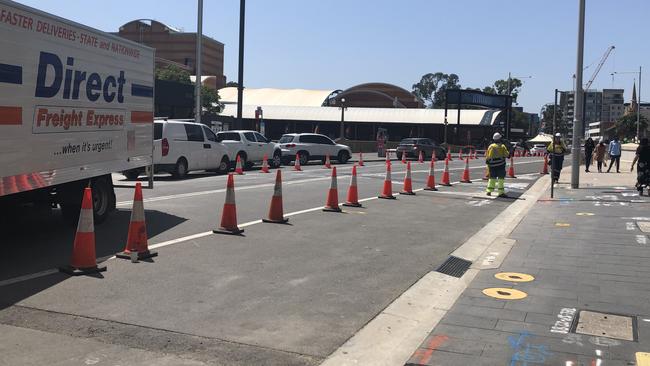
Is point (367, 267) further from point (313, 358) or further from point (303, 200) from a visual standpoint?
point (303, 200)

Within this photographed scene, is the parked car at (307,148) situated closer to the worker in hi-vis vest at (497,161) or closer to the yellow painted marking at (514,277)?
the worker in hi-vis vest at (497,161)

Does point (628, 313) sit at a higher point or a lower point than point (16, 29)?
lower

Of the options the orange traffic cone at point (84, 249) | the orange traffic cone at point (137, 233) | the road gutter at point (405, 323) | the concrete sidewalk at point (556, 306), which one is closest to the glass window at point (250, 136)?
the concrete sidewalk at point (556, 306)

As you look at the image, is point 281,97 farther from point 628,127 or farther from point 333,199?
point 333,199

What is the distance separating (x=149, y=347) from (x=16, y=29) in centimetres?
443

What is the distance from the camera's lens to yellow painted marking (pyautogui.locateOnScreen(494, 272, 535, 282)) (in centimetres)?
706

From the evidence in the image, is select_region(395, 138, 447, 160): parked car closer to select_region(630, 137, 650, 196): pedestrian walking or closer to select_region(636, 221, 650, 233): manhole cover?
select_region(630, 137, 650, 196): pedestrian walking

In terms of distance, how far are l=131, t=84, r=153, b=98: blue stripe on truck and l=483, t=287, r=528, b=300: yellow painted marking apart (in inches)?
272

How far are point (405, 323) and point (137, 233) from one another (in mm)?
3706

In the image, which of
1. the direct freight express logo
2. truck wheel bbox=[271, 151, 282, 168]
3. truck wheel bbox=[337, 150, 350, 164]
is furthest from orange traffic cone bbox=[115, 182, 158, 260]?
truck wheel bbox=[337, 150, 350, 164]

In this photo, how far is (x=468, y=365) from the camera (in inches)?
173

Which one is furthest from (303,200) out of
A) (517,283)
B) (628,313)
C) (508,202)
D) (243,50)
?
(243,50)

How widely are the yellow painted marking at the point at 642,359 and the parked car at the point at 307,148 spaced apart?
2652 centimetres

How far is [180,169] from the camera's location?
2055 cm
